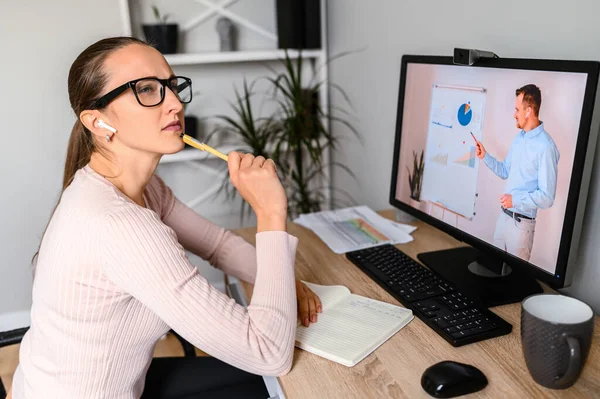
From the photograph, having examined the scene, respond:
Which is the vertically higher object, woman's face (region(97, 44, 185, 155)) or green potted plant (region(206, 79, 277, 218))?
woman's face (region(97, 44, 185, 155))

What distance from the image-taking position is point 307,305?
1159 millimetres

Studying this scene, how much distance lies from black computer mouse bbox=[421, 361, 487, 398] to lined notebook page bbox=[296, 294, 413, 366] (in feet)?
0.45

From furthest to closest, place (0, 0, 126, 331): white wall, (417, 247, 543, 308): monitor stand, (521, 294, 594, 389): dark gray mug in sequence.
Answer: (0, 0, 126, 331): white wall → (417, 247, 543, 308): monitor stand → (521, 294, 594, 389): dark gray mug

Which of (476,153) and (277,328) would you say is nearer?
(277,328)

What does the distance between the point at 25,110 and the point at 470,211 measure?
189 cm

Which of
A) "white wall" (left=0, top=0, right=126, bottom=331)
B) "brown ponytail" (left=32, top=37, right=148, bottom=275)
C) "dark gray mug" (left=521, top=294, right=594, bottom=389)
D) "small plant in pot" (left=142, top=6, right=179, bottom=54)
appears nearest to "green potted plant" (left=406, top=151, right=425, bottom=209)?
"dark gray mug" (left=521, top=294, right=594, bottom=389)

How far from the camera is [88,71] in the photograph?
1.10 m

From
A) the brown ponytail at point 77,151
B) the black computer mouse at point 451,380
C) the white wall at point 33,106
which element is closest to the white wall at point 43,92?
the white wall at point 33,106

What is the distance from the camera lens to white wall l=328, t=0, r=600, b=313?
116 centimetres

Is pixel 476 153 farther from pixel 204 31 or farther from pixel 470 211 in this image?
pixel 204 31

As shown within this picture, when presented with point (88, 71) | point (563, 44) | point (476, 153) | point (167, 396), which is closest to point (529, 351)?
point (476, 153)

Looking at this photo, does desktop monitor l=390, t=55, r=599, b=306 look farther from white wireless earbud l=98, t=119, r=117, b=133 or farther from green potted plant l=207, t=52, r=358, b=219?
green potted plant l=207, t=52, r=358, b=219

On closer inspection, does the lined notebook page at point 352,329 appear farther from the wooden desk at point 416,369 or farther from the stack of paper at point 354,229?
the stack of paper at point 354,229

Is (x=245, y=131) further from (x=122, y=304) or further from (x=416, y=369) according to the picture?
(x=416, y=369)
